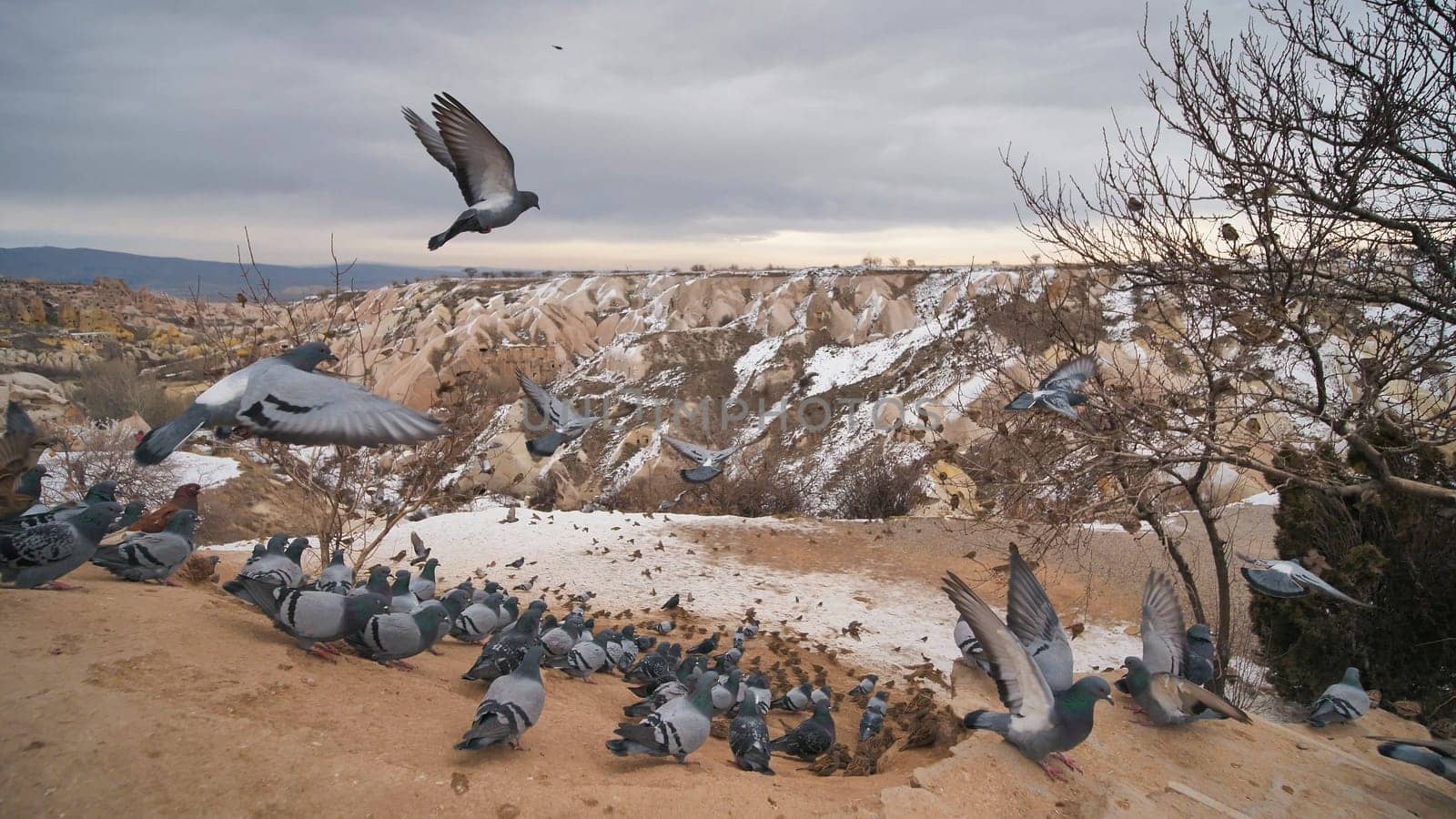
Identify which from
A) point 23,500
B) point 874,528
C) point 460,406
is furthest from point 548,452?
point 874,528

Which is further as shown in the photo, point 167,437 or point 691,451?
point 691,451

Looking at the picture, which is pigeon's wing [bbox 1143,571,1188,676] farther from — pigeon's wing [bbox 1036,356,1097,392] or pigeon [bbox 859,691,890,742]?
pigeon [bbox 859,691,890,742]

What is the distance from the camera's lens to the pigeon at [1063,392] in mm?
4996

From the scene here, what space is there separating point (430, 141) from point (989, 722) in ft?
15.0

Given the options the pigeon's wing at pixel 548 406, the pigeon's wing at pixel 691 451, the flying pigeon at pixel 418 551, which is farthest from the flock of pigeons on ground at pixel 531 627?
the flying pigeon at pixel 418 551

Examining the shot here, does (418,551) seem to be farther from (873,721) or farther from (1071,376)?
(1071,376)

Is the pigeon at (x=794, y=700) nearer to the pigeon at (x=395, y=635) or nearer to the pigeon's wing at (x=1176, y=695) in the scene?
the pigeon's wing at (x=1176, y=695)

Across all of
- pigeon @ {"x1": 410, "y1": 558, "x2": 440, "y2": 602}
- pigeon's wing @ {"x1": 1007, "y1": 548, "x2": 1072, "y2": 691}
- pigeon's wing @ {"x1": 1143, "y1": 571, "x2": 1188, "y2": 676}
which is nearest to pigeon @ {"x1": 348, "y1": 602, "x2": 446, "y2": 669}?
pigeon @ {"x1": 410, "y1": 558, "x2": 440, "y2": 602}

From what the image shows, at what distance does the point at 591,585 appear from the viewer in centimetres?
1070

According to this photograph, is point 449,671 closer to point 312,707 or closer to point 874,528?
point 312,707

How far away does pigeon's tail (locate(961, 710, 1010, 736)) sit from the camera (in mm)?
3926

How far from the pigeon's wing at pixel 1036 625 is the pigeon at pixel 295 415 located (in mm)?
3283

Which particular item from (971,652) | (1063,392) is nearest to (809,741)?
(971,652)

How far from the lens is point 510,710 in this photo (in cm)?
369
